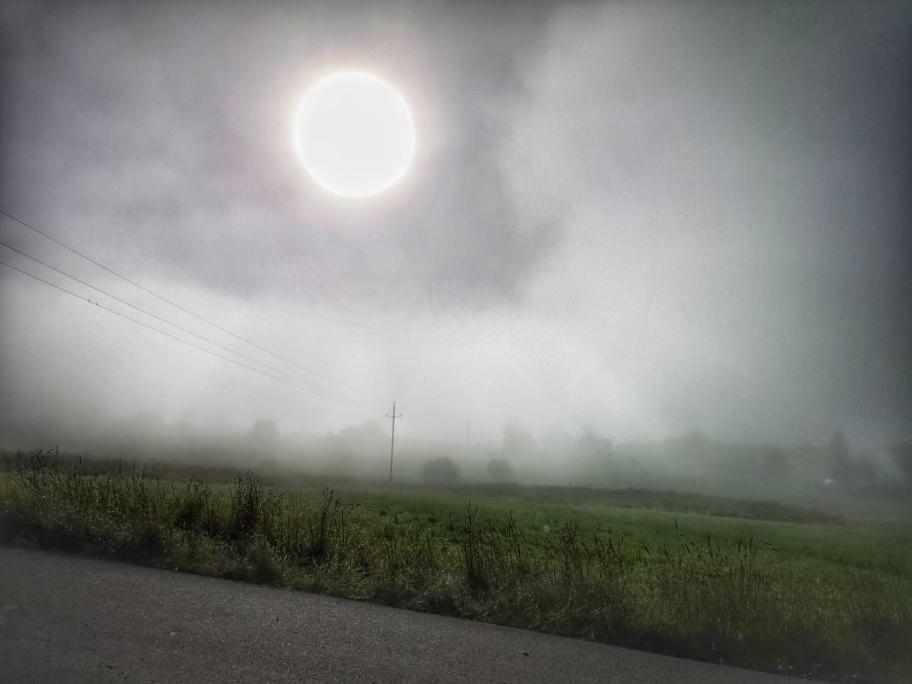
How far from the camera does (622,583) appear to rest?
283 inches

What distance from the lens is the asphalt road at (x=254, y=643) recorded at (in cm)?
440

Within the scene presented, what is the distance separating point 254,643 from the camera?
16.4 feet

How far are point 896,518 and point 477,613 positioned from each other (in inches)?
3367

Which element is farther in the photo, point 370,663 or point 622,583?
point 622,583

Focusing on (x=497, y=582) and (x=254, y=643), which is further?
(x=497, y=582)

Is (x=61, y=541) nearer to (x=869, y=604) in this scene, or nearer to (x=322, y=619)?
(x=322, y=619)

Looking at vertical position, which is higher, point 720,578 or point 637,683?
point 720,578

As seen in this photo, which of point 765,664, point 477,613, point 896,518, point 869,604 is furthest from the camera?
point 896,518

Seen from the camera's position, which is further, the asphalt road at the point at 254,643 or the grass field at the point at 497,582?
the grass field at the point at 497,582

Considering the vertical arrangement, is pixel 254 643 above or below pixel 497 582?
below

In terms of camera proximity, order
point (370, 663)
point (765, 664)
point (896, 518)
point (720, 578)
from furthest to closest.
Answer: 1. point (896, 518)
2. point (720, 578)
3. point (765, 664)
4. point (370, 663)

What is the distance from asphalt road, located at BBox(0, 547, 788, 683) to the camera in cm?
440

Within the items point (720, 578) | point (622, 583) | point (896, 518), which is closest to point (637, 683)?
point (622, 583)

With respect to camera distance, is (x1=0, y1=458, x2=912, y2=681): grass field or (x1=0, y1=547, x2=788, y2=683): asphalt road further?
(x1=0, y1=458, x2=912, y2=681): grass field
